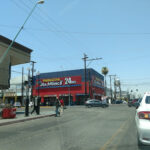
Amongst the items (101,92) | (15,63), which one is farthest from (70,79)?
(15,63)

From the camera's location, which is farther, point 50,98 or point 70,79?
point 50,98

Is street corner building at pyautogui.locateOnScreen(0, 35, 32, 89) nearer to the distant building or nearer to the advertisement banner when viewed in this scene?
the advertisement banner

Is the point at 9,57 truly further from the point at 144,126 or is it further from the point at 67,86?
the point at 67,86

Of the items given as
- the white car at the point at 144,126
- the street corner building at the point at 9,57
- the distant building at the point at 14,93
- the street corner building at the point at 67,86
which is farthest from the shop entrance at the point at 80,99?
the white car at the point at 144,126

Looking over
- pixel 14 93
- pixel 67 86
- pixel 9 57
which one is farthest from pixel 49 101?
pixel 9 57

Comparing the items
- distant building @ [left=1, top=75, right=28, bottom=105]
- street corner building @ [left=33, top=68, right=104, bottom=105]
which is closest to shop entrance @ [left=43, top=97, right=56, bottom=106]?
street corner building @ [left=33, top=68, right=104, bottom=105]

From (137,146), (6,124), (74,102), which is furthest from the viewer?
(74,102)

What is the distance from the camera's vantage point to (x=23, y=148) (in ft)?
20.7

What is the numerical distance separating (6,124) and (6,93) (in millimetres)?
52099

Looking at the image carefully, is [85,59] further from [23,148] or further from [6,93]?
[23,148]

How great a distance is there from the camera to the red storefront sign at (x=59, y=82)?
51791 mm

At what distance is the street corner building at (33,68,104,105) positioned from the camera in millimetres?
51469

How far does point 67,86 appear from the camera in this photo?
172ft

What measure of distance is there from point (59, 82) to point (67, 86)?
284 centimetres
